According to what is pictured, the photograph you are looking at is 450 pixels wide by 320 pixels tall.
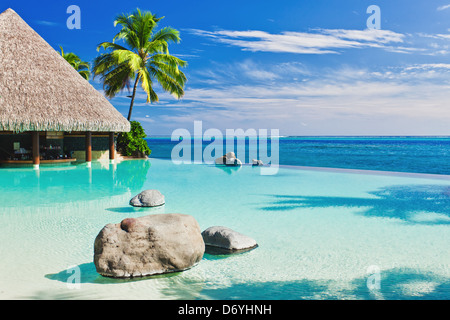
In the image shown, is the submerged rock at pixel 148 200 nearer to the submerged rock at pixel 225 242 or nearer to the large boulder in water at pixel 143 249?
the submerged rock at pixel 225 242

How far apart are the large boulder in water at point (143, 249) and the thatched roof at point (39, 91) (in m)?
11.1

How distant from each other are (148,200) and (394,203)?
217 inches

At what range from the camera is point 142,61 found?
20141mm

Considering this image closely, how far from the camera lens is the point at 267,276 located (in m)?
4.04

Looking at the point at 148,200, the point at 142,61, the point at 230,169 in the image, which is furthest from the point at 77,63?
the point at 148,200

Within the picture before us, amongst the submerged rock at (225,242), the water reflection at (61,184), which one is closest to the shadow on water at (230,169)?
the water reflection at (61,184)

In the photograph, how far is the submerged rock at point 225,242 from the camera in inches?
193

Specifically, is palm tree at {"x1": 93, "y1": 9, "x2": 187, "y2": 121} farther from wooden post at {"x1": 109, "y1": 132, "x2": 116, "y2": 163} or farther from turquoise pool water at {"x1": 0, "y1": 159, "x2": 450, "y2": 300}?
turquoise pool water at {"x1": 0, "y1": 159, "x2": 450, "y2": 300}

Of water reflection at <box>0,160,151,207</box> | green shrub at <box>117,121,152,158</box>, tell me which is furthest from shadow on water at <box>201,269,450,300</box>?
green shrub at <box>117,121,152,158</box>

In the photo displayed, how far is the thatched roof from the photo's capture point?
13469 millimetres

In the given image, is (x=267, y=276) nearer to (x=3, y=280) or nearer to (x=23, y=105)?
(x=3, y=280)

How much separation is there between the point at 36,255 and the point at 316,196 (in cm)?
666
